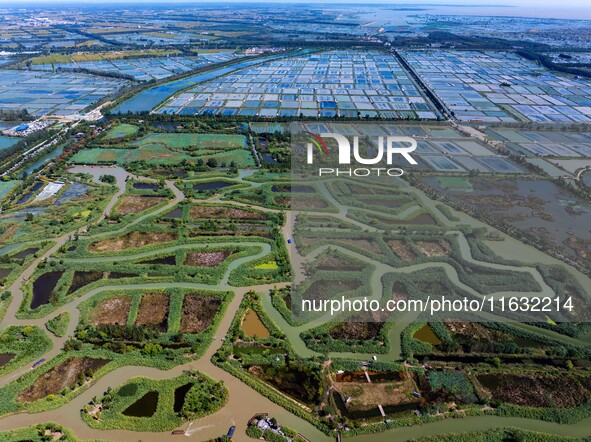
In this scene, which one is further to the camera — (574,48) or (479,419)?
(574,48)

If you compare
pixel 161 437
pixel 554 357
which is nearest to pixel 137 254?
pixel 161 437

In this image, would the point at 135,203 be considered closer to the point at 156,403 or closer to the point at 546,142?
the point at 156,403

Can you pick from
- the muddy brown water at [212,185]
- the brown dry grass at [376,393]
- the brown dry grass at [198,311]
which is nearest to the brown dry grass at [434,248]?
the brown dry grass at [376,393]

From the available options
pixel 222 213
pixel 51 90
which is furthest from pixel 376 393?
pixel 51 90

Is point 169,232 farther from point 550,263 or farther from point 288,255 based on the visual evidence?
point 550,263

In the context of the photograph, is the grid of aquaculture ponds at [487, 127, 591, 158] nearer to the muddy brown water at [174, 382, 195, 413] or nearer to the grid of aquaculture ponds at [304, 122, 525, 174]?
the grid of aquaculture ponds at [304, 122, 525, 174]
